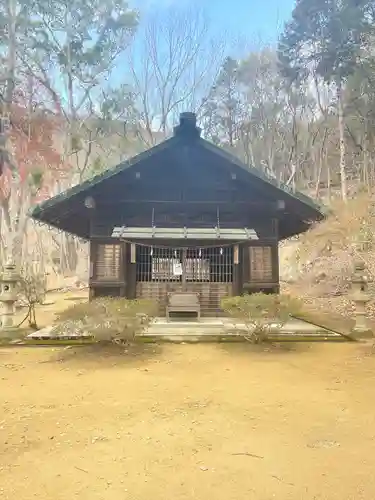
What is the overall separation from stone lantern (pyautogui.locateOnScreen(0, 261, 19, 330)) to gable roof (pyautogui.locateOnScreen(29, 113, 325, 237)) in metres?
2.64

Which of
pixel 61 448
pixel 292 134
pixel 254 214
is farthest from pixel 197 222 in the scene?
pixel 292 134

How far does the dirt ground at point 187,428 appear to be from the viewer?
2795 mm

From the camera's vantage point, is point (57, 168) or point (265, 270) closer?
point (265, 270)

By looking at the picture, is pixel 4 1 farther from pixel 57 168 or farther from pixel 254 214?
pixel 254 214

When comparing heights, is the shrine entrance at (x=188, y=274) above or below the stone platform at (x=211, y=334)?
above

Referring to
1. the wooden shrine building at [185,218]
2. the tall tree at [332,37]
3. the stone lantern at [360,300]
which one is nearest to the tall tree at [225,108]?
the tall tree at [332,37]

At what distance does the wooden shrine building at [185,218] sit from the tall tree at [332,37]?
36.3 ft

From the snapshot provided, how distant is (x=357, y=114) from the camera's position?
28.1 metres

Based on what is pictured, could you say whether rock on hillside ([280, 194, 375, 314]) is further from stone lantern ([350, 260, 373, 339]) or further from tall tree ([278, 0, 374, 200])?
tall tree ([278, 0, 374, 200])

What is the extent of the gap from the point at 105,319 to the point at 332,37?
21.6 meters

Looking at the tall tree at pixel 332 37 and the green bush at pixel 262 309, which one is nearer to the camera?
the green bush at pixel 262 309

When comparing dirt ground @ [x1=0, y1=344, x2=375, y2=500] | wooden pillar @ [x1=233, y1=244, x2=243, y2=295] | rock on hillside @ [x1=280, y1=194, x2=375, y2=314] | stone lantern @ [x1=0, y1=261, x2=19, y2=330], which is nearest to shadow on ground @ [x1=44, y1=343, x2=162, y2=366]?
dirt ground @ [x1=0, y1=344, x2=375, y2=500]

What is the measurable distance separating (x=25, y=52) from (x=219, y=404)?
2372 cm

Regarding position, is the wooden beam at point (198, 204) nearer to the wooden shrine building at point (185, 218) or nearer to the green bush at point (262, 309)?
the wooden shrine building at point (185, 218)
